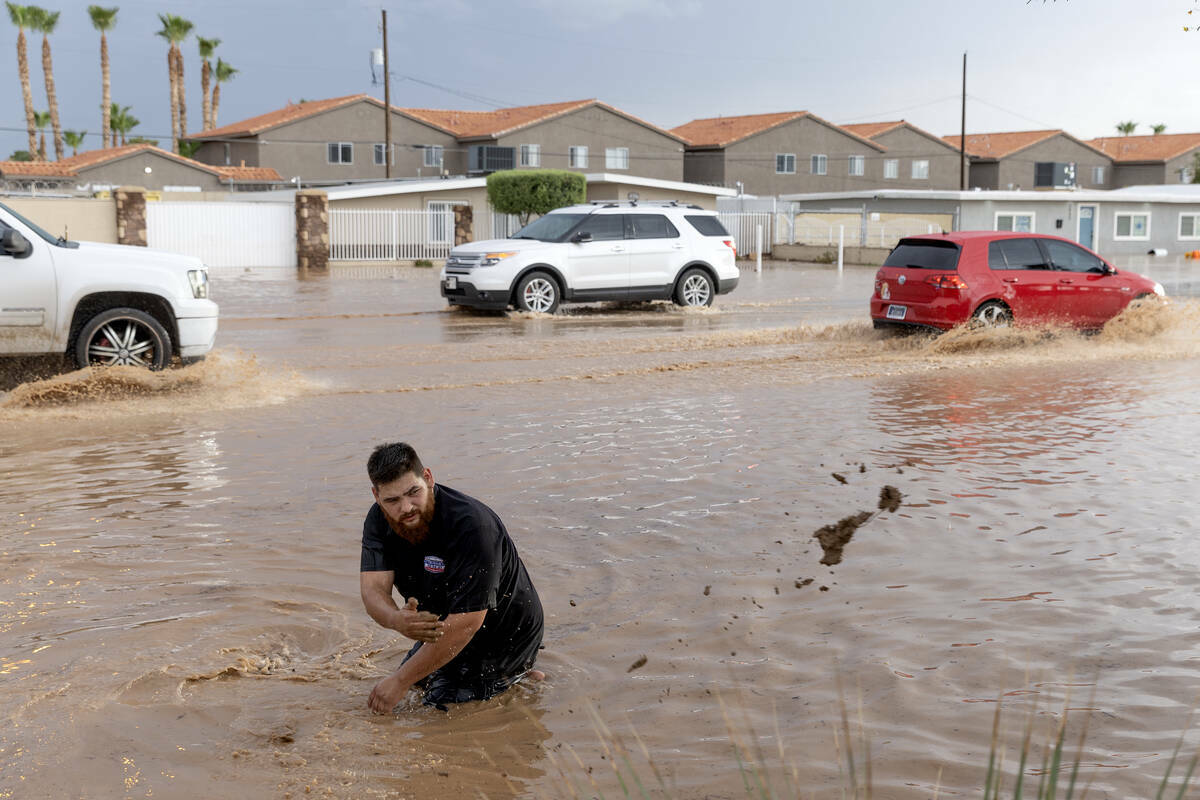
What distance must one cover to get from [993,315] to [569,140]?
140 ft

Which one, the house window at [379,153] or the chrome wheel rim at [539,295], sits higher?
the house window at [379,153]

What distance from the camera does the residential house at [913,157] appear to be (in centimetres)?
6494

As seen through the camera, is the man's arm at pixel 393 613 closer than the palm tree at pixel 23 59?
Yes

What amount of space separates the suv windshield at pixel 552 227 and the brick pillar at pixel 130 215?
1621 cm

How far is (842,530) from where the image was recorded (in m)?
6.83

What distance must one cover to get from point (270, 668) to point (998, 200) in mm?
47310

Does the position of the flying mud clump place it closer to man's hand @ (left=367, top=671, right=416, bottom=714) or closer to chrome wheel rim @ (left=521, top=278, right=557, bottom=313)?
man's hand @ (left=367, top=671, right=416, bottom=714)

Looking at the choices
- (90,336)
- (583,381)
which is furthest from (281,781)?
(583,381)

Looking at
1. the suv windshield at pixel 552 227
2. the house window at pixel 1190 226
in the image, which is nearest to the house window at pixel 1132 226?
the house window at pixel 1190 226

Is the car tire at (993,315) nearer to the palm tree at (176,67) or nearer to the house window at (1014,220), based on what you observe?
the house window at (1014,220)

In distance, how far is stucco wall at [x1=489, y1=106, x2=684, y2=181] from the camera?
54.9m

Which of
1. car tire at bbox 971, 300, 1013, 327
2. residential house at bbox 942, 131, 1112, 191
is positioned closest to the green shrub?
car tire at bbox 971, 300, 1013, 327

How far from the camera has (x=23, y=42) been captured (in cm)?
7106

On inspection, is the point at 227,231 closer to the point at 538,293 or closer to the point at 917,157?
the point at 538,293
